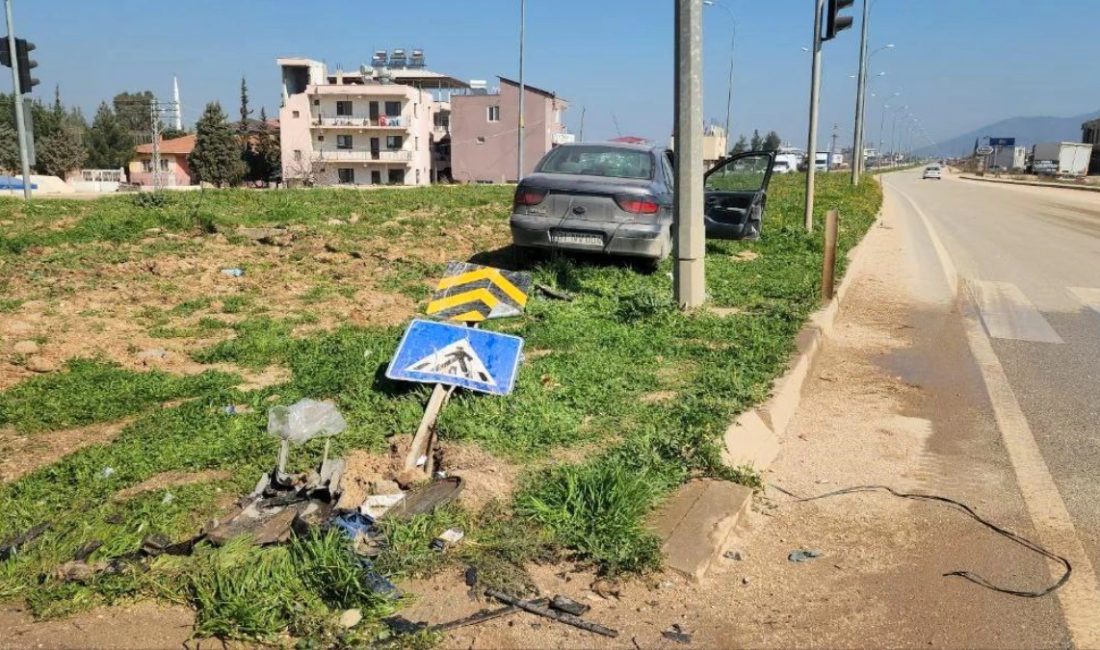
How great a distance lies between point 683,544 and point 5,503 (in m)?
3.03

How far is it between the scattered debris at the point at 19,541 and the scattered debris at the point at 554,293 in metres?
5.42

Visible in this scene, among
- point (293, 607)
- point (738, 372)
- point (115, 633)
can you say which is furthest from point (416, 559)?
point (738, 372)

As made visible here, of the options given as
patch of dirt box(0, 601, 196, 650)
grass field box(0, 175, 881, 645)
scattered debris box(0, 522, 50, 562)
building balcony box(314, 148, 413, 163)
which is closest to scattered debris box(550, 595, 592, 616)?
grass field box(0, 175, 881, 645)

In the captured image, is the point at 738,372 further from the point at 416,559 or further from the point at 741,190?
the point at 741,190

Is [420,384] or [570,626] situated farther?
[420,384]

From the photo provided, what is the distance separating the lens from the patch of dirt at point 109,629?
2811mm

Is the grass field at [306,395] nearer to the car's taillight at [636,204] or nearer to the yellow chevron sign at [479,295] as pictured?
the yellow chevron sign at [479,295]

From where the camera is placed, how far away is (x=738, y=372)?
19.2 feet

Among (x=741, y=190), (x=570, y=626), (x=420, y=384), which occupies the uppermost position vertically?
(x=741, y=190)

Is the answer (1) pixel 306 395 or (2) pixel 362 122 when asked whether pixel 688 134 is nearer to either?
(1) pixel 306 395

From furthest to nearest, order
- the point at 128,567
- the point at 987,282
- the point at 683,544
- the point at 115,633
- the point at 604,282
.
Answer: the point at 987,282, the point at 604,282, the point at 683,544, the point at 128,567, the point at 115,633

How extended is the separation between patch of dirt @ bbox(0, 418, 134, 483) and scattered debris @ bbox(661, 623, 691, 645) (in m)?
3.21

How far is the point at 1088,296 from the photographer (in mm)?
10258

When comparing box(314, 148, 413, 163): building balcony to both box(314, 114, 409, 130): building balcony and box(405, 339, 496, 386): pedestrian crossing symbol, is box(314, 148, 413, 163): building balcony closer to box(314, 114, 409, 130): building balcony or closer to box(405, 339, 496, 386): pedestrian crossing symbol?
box(314, 114, 409, 130): building balcony
